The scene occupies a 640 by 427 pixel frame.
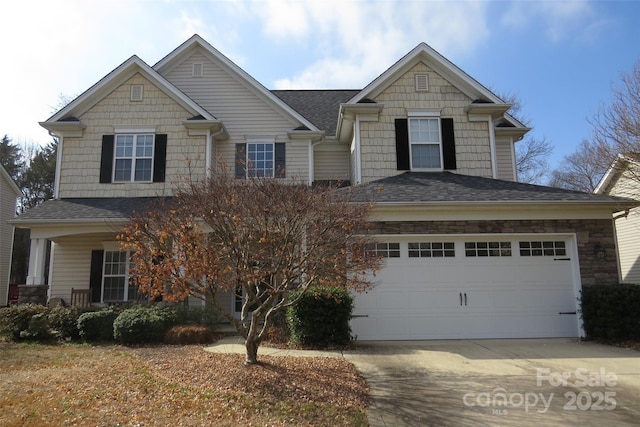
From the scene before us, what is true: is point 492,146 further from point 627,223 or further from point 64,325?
point 64,325

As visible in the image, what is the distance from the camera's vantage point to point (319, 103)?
63.1 ft

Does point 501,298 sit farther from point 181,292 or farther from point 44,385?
point 44,385

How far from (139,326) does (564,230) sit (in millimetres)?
10933

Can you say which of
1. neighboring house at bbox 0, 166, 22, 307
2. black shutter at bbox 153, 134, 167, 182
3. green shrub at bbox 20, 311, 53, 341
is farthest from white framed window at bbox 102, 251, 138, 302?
neighboring house at bbox 0, 166, 22, 307

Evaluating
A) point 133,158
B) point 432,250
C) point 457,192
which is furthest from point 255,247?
point 133,158

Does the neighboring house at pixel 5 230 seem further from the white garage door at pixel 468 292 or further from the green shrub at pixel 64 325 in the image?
the white garage door at pixel 468 292

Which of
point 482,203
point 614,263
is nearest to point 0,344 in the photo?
point 482,203

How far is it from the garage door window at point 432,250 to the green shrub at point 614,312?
3.44 metres

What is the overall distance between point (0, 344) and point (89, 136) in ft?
23.6

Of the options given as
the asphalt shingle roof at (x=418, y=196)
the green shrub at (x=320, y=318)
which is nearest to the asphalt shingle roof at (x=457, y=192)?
the asphalt shingle roof at (x=418, y=196)

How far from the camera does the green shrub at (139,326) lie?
1059 centimetres

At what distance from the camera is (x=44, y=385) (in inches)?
260

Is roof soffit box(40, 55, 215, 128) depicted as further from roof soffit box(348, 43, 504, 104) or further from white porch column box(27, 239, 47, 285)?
roof soffit box(348, 43, 504, 104)

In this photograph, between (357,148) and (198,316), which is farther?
(357,148)
